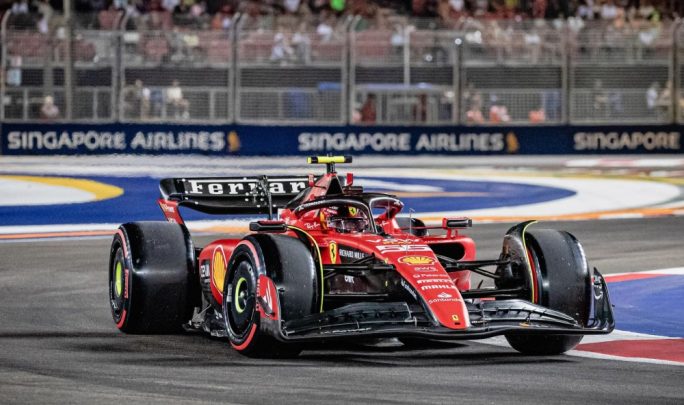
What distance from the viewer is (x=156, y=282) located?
1027 centimetres

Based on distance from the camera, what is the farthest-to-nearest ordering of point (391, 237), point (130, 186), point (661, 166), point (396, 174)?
point (661, 166) → point (396, 174) → point (130, 186) → point (391, 237)

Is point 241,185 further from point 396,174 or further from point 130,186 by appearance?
point 396,174

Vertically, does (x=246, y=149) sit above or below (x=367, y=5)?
below

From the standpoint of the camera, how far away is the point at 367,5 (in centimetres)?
3528

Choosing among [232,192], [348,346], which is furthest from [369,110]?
[348,346]

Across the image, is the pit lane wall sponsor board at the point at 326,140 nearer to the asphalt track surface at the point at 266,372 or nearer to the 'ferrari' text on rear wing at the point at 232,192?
the 'ferrari' text on rear wing at the point at 232,192

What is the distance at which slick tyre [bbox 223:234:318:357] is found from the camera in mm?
8859

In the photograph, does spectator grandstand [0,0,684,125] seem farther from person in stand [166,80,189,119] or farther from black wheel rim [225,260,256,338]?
black wheel rim [225,260,256,338]

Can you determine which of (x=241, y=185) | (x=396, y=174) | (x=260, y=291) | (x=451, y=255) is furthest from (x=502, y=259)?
(x=396, y=174)

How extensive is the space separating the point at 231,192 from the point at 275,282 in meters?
2.89

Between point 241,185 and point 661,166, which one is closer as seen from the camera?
point 241,185

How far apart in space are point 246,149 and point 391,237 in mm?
21762

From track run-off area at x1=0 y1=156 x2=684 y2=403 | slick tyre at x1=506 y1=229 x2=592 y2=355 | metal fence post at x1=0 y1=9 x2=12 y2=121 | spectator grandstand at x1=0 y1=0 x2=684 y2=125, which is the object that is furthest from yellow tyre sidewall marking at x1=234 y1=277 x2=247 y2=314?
metal fence post at x1=0 y1=9 x2=12 y2=121

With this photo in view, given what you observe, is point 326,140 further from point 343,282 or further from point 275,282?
point 275,282
